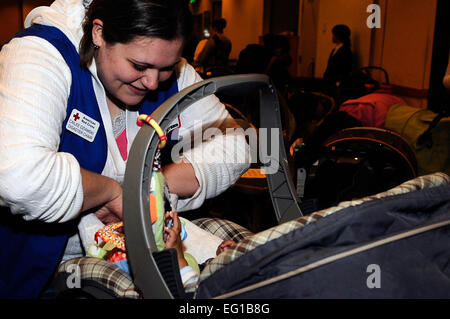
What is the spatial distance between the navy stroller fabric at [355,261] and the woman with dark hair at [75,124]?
0.44m

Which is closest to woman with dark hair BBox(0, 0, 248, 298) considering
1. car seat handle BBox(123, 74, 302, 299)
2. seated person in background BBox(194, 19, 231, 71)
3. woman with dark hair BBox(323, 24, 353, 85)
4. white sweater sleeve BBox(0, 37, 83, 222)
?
white sweater sleeve BBox(0, 37, 83, 222)

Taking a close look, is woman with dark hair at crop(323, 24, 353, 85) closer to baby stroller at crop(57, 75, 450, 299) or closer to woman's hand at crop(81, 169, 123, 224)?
woman's hand at crop(81, 169, 123, 224)

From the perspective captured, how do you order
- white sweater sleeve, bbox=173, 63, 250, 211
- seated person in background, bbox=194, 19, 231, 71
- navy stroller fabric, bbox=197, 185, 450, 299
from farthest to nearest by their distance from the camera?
seated person in background, bbox=194, 19, 231, 71 < white sweater sleeve, bbox=173, 63, 250, 211 < navy stroller fabric, bbox=197, 185, 450, 299

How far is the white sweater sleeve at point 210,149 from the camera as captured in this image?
1345 mm

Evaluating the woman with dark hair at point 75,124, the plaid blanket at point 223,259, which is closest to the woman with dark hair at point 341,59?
the woman with dark hair at point 75,124

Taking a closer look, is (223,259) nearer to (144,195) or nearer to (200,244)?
(144,195)

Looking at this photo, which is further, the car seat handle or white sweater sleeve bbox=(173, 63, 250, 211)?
white sweater sleeve bbox=(173, 63, 250, 211)

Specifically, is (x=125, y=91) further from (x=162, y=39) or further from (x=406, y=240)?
(x=406, y=240)

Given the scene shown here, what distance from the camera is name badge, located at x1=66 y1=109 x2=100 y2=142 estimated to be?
3.77 feet

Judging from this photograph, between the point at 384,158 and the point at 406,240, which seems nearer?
the point at 406,240

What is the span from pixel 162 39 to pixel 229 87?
0.99ft

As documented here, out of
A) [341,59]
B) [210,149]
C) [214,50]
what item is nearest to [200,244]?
[210,149]

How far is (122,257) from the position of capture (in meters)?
1.11
